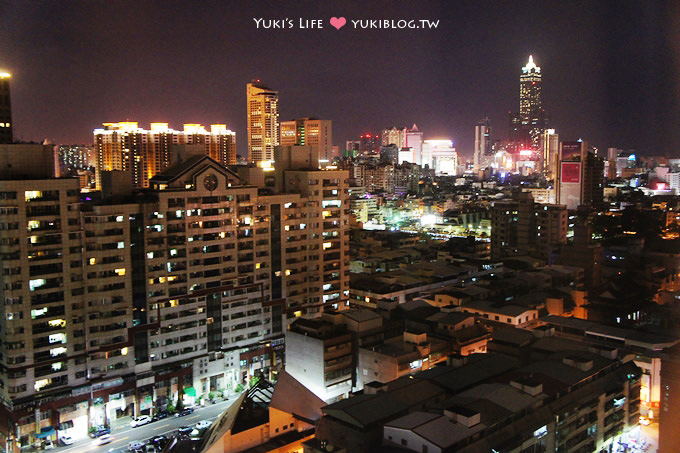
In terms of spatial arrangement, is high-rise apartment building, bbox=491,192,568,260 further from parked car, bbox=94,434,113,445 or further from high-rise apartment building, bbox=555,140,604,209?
parked car, bbox=94,434,113,445

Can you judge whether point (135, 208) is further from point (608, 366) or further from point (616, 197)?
point (616, 197)

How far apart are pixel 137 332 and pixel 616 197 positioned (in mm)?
15900

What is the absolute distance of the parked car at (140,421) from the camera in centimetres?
571

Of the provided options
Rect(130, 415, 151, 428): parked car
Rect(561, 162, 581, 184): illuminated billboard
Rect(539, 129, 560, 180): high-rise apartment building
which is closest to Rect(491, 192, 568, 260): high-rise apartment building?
Rect(561, 162, 581, 184): illuminated billboard

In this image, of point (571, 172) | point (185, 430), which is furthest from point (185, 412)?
point (571, 172)

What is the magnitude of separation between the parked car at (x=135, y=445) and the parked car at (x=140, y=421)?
0.36 m

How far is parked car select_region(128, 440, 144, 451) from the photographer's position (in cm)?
521

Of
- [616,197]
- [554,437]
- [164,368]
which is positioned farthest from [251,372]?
[616,197]

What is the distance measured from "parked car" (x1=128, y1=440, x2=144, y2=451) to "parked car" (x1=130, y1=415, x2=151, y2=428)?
1.17 ft

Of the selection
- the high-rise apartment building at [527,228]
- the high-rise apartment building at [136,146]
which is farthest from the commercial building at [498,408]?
the high-rise apartment building at [136,146]

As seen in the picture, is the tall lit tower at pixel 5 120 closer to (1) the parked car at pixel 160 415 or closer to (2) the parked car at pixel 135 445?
(1) the parked car at pixel 160 415

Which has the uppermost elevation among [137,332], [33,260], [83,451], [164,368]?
[33,260]

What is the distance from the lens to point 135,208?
240 inches

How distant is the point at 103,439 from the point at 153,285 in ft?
4.92
